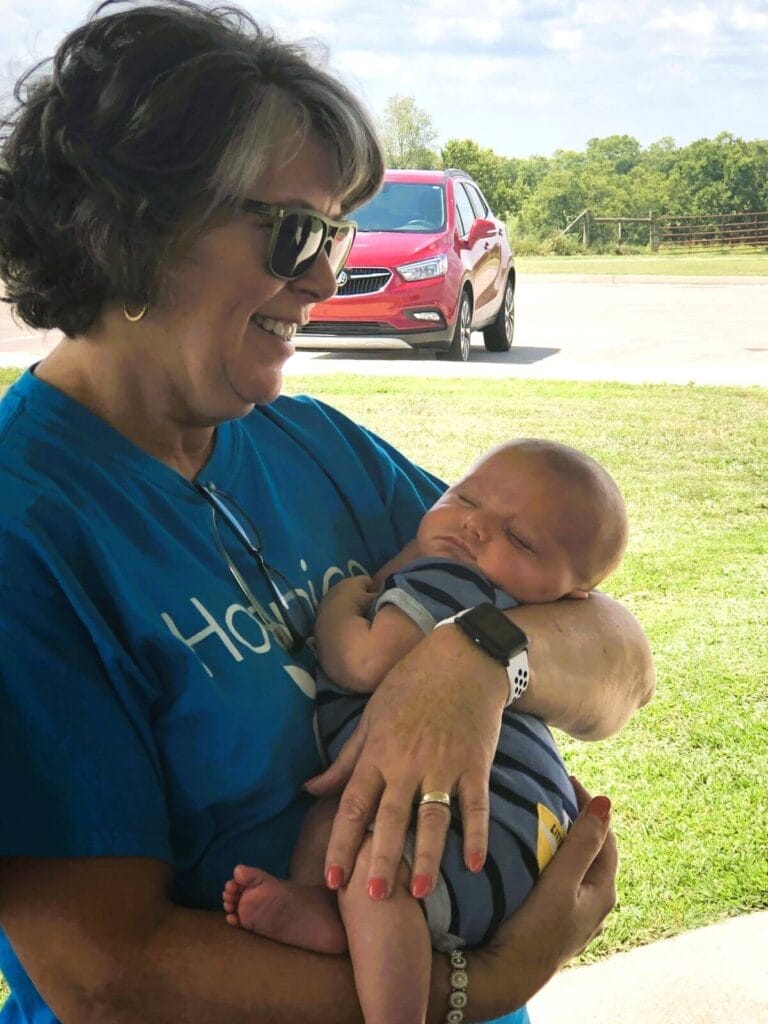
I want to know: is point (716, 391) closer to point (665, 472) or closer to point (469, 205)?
point (665, 472)

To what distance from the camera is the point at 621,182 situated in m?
29.7

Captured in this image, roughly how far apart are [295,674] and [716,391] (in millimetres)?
6875

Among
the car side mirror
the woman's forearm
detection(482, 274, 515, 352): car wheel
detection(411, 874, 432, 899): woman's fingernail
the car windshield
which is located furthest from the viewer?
detection(482, 274, 515, 352): car wheel

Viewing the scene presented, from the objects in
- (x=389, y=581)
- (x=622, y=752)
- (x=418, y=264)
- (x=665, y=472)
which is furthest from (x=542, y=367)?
(x=389, y=581)

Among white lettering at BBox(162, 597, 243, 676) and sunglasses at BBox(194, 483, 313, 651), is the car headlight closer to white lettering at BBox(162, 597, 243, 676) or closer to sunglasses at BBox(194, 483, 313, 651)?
sunglasses at BBox(194, 483, 313, 651)

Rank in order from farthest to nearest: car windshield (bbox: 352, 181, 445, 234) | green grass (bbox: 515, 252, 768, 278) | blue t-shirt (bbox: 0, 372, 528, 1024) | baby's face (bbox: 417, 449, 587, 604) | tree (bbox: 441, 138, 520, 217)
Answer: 1. tree (bbox: 441, 138, 520, 217)
2. green grass (bbox: 515, 252, 768, 278)
3. car windshield (bbox: 352, 181, 445, 234)
4. baby's face (bbox: 417, 449, 587, 604)
5. blue t-shirt (bbox: 0, 372, 528, 1024)

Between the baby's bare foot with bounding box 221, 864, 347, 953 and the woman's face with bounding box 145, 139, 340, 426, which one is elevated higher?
the woman's face with bounding box 145, 139, 340, 426

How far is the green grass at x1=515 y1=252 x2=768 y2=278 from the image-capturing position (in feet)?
65.5

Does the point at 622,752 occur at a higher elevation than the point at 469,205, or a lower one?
lower

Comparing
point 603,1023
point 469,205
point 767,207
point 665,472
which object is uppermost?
point 767,207

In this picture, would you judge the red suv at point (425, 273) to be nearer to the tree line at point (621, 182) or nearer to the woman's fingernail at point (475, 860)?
the woman's fingernail at point (475, 860)

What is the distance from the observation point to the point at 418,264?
8.18m

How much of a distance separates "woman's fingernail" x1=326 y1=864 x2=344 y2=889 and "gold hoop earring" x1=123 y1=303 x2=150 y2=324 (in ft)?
1.94

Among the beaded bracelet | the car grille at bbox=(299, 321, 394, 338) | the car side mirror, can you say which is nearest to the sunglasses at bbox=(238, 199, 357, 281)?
the beaded bracelet
